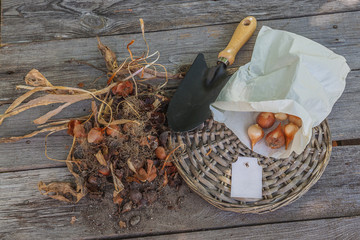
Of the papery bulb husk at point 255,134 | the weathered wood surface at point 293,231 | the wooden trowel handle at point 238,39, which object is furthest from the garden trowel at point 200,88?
the weathered wood surface at point 293,231

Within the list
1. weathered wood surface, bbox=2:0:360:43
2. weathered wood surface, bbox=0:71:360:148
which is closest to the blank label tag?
weathered wood surface, bbox=0:71:360:148

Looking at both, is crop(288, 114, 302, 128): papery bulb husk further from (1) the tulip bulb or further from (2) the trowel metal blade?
(2) the trowel metal blade

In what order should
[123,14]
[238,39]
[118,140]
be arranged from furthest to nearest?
1. [123,14]
2. [238,39]
3. [118,140]

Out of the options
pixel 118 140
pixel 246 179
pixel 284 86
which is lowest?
pixel 246 179

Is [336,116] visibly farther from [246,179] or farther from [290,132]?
[246,179]

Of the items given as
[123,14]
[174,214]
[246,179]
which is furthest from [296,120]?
[123,14]
